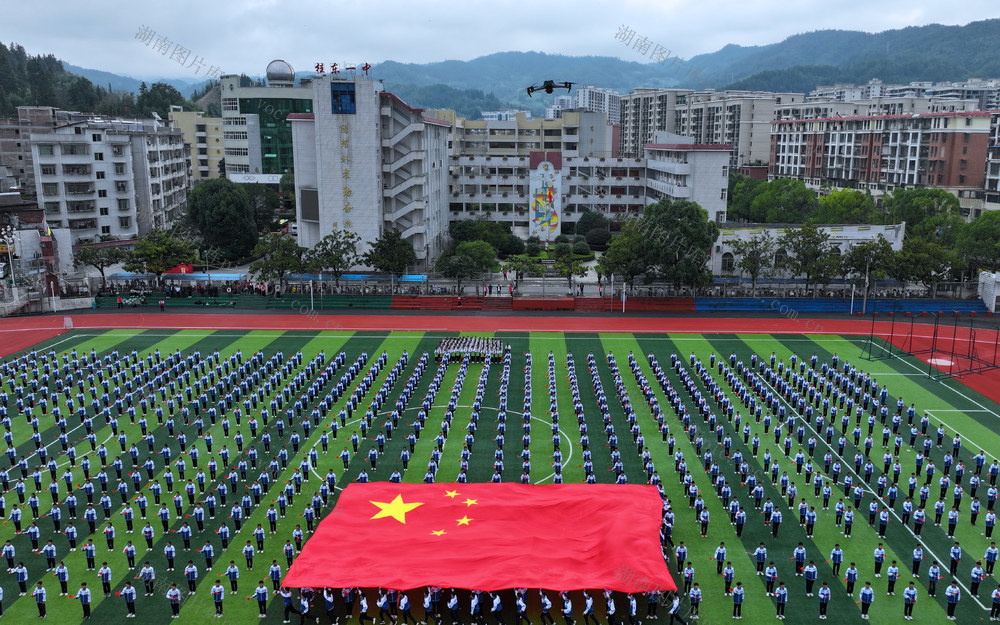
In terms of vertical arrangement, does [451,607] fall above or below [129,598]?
above

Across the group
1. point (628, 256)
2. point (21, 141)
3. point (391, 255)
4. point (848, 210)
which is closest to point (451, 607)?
point (628, 256)

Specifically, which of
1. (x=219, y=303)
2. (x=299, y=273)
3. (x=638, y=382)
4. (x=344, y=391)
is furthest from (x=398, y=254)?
(x=638, y=382)

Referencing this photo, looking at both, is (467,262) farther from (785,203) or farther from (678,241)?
(785,203)

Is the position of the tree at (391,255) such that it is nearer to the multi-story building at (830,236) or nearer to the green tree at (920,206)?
the multi-story building at (830,236)

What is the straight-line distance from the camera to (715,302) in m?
53.3

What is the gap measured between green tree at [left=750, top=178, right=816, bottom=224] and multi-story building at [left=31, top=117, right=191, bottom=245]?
63858 mm

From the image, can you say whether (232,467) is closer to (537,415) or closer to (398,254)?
(537,415)

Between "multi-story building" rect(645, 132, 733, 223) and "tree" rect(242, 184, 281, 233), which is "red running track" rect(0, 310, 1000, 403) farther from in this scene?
"tree" rect(242, 184, 281, 233)

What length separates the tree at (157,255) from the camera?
54.3 metres

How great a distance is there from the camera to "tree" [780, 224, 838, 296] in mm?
51750

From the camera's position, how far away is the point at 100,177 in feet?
243

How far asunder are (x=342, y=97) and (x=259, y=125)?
57.4 meters

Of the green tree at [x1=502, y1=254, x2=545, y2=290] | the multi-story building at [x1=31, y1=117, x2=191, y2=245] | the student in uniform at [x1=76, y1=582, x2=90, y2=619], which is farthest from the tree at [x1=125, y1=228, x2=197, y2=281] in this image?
the student in uniform at [x1=76, y1=582, x2=90, y2=619]

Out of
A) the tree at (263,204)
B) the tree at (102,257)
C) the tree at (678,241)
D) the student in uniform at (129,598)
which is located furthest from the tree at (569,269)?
the tree at (263,204)
